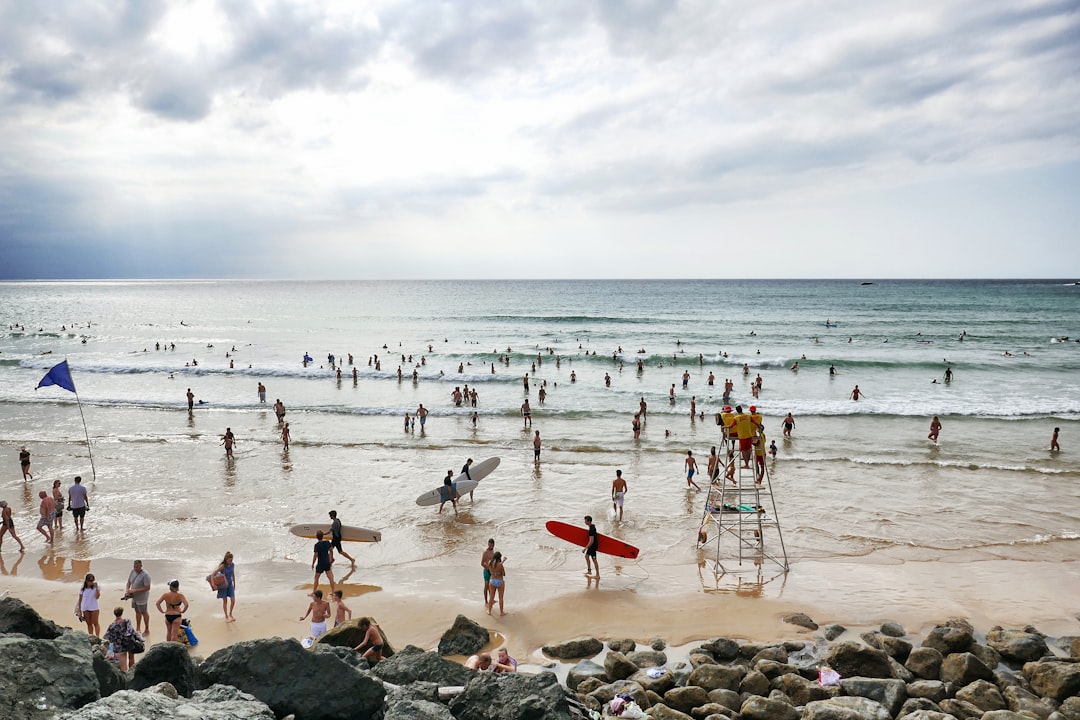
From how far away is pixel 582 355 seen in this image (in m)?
51.7

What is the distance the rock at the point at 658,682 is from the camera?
8.89m

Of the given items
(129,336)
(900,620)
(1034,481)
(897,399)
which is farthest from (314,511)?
(129,336)

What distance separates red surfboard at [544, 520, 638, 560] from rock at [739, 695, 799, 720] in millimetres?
5890

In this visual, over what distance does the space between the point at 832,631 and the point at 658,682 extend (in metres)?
3.79

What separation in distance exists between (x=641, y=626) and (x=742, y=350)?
151 ft

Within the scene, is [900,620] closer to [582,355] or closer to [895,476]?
[895,476]

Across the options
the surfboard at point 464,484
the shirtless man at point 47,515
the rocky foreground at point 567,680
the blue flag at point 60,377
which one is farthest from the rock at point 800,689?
the blue flag at point 60,377

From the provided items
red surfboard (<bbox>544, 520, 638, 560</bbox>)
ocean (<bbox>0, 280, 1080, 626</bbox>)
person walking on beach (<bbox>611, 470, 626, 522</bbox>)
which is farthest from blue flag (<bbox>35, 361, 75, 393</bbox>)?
person walking on beach (<bbox>611, 470, 626, 522</bbox>)

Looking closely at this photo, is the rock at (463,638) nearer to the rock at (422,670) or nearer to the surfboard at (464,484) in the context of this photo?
the rock at (422,670)

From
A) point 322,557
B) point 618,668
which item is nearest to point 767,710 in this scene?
point 618,668

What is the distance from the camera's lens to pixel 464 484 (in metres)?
18.7

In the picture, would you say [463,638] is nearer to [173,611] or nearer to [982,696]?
[173,611]

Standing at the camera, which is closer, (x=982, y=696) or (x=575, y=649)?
(x=982, y=696)

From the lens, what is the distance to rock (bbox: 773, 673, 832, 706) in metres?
8.50
